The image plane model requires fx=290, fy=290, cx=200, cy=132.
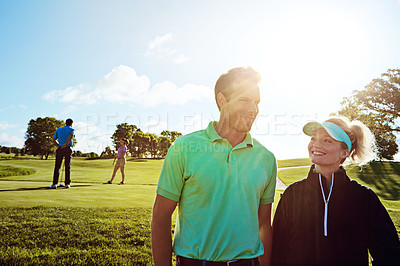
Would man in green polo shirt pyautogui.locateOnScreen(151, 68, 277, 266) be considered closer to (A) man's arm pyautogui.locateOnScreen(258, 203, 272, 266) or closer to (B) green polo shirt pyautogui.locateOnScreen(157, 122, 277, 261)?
(B) green polo shirt pyautogui.locateOnScreen(157, 122, 277, 261)

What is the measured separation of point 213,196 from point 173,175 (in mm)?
325

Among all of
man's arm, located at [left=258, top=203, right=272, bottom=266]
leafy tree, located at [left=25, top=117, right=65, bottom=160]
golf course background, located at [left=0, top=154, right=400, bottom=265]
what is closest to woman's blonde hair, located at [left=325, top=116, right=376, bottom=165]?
man's arm, located at [left=258, top=203, right=272, bottom=266]

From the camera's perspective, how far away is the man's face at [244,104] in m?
2.31

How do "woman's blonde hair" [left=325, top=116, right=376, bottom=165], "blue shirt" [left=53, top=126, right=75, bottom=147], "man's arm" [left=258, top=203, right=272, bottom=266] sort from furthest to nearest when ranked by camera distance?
"blue shirt" [left=53, top=126, right=75, bottom=147] → "woman's blonde hair" [left=325, top=116, right=376, bottom=165] → "man's arm" [left=258, top=203, right=272, bottom=266]

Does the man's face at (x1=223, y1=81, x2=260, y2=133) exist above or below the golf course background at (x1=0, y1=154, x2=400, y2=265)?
above

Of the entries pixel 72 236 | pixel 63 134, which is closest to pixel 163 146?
pixel 63 134

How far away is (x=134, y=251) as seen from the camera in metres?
4.59

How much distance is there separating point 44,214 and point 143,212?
2.17 meters

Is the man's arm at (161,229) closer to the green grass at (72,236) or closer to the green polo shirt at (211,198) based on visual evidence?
the green polo shirt at (211,198)

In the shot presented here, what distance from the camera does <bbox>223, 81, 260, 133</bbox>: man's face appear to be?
2.31m

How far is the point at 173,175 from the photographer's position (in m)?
2.10

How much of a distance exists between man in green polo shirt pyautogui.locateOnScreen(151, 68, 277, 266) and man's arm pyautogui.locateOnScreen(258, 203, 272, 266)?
26 centimetres

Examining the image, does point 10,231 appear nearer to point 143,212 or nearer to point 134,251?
point 134,251

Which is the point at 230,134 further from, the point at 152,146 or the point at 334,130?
the point at 152,146
